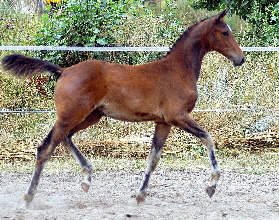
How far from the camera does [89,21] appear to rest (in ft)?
29.2

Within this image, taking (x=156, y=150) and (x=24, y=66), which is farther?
(x=156, y=150)

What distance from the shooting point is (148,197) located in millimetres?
5281

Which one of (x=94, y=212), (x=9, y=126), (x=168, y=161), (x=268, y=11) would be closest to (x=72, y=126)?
(x=94, y=212)

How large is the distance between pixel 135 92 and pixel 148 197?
1153 mm

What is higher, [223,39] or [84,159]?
[223,39]

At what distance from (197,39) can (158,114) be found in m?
0.86

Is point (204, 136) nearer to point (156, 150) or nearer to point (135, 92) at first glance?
point (156, 150)

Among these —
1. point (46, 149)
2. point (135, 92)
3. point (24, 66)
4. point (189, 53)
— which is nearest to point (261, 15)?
point (189, 53)

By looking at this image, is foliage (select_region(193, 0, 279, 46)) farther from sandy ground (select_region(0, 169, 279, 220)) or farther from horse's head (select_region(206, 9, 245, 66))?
horse's head (select_region(206, 9, 245, 66))

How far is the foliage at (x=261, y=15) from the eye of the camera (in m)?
10.0

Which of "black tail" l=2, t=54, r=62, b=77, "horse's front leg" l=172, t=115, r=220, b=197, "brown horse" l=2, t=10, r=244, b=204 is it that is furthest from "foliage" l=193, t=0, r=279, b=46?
"black tail" l=2, t=54, r=62, b=77

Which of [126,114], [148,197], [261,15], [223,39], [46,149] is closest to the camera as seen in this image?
[46,149]

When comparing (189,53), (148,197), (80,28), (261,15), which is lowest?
(80,28)

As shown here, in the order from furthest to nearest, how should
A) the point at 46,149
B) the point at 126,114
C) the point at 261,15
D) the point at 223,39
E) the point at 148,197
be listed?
the point at 261,15 < the point at 148,197 < the point at 223,39 < the point at 126,114 < the point at 46,149
